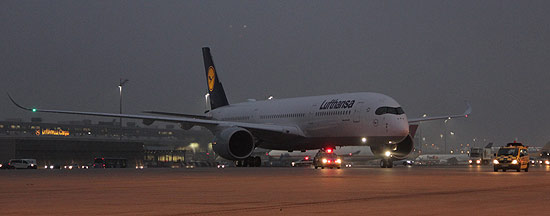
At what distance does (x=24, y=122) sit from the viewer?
183 metres

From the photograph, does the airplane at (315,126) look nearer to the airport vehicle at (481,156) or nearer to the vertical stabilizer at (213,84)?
the vertical stabilizer at (213,84)

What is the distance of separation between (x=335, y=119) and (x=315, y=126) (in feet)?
7.95

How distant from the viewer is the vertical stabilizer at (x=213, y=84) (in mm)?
62938

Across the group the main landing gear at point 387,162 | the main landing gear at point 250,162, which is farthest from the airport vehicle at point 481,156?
the main landing gear at point 250,162

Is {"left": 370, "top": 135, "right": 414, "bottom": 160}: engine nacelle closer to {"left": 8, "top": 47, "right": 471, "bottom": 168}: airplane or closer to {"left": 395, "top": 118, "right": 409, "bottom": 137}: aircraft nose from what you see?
{"left": 8, "top": 47, "right": 471, "bottom": 168}: airplane

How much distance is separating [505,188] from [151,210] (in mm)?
11710

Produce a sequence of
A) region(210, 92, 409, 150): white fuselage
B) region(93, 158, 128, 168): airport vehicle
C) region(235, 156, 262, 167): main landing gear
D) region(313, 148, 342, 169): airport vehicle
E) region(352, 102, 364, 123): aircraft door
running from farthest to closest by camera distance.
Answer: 1. region(93, 158, 128, 168): airport vehicle
2. region(235, 156, 262, 167): main landing gear
3. region(313, 148, 342, 169): airport vehicle
4. region(352, 102, 364, 123): aircraft door
5. region(210, 92, 409, 150): white fuselage

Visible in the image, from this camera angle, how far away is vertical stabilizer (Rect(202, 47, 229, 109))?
6294cm

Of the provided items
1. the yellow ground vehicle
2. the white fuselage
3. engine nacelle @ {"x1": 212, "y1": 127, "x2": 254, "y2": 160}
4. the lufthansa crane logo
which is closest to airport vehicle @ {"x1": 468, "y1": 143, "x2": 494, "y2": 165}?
the white fuselage

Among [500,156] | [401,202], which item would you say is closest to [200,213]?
[401,202]

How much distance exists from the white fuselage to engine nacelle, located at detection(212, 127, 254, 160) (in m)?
3.71

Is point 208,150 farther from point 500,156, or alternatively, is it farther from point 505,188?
point 505,188

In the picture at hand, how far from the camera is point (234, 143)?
49.8 metres

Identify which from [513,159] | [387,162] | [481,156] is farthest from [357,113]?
[481,156]
